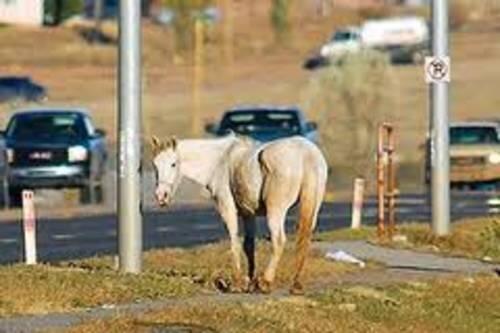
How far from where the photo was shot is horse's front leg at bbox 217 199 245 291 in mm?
20688

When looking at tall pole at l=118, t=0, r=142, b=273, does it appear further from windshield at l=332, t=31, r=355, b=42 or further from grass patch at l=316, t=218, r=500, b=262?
windshield at l=332, t=31, r=355, b=42

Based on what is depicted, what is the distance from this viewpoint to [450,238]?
1212 inches

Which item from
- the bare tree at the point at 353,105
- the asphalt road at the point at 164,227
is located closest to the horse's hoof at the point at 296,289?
the asphalt road at the point at 164,227

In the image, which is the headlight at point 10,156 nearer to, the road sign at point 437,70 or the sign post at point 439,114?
the sign post at point 439,114

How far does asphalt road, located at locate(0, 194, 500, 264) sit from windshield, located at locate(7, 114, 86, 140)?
2.92 metres

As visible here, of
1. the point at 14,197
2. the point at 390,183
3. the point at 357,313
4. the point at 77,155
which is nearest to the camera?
the point at 357,313

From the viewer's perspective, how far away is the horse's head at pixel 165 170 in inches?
814

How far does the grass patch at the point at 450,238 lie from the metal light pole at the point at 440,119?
326mm

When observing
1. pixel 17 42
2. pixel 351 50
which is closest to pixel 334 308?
pixel 351 50

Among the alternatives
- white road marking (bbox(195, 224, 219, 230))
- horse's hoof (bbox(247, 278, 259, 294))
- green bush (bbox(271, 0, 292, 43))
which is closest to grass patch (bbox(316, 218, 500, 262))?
white road marking (bbox(195, 224, 219, 230))

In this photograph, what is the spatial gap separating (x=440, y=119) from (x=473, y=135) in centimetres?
2188

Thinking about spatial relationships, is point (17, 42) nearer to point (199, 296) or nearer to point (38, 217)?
point (38, 217)

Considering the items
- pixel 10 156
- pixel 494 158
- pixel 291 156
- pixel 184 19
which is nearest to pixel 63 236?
pixel 10 156

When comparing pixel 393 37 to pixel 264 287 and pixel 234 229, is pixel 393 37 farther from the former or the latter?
pixel 264 287
